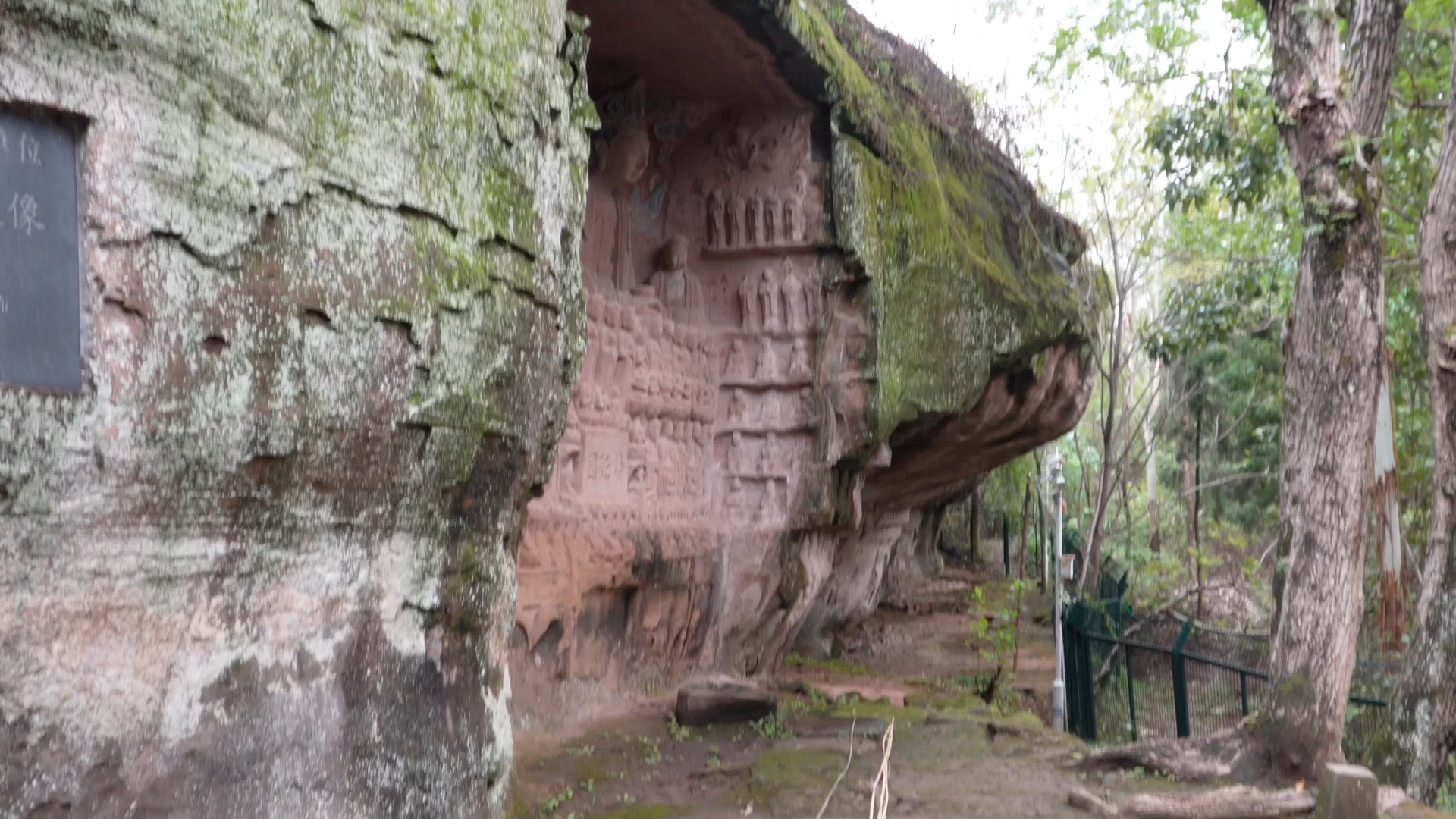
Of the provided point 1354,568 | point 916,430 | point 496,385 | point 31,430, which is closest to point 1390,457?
point 1354,568

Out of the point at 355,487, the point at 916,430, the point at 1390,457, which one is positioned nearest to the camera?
the point at 355,487

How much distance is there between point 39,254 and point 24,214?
0.10m

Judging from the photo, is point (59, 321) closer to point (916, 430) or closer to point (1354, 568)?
point (1354, 568)

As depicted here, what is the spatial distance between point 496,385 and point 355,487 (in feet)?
2.19

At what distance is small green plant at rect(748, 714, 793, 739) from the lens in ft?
23.2

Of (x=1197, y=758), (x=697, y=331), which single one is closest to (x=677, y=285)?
(x=697, y=331)

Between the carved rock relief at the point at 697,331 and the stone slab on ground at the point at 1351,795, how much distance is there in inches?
161

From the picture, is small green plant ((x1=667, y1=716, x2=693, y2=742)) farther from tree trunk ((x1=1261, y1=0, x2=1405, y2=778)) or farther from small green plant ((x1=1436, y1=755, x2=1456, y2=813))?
small green plant ((x1=1436, y1=755, x2=1456, y2=813))

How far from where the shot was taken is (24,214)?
2668 mm

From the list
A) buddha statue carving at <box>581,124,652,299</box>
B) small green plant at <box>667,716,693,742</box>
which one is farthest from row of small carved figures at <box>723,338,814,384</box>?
small green plant at <box>667,716,693,742</box>

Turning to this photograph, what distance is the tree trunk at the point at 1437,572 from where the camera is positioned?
6492 millimetres

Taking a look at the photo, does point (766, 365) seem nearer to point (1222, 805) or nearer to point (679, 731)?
point (679, 731)

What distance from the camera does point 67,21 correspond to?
8.86 ft

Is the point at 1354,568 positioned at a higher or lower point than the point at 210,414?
lower
